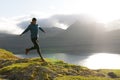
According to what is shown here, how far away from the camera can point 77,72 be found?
2380 cm

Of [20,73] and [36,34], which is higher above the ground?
[36,34]

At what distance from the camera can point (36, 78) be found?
68.4ft

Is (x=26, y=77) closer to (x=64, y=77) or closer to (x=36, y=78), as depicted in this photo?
(x=36, y=78)

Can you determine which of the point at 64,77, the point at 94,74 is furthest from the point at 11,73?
the point at 94,74

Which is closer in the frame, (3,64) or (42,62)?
(42,62)

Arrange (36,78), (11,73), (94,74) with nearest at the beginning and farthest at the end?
(36,78) < (11,73) < (94,74)

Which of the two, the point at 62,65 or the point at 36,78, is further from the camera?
the point at 62,65

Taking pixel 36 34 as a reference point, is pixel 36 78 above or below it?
below

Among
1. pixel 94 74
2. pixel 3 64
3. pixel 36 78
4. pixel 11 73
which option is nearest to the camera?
pixel 36 78

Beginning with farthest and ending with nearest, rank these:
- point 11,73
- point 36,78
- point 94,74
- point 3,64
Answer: point 3,64 < point 94,74 < point 11,73 < point 36,78

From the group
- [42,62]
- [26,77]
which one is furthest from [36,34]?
[26,77]

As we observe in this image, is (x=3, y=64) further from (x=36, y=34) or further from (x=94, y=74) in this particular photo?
(x=94, y=74)

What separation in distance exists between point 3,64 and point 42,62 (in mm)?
4213

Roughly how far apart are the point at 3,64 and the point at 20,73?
19.3 feet
